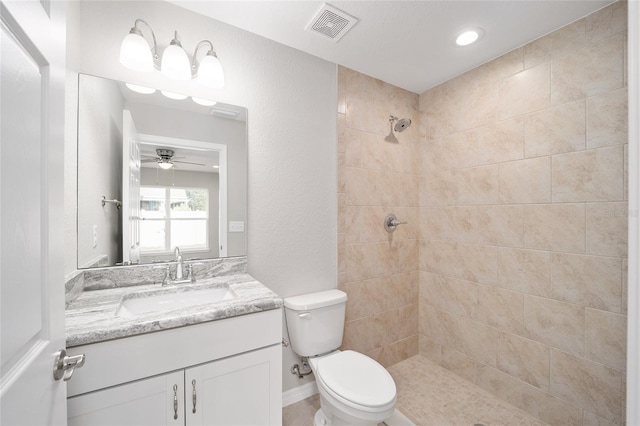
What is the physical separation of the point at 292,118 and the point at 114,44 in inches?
38.5

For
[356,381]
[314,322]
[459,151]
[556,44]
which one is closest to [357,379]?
[356,381]

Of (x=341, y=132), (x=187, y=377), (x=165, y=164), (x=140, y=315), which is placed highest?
(x=341, y=132)

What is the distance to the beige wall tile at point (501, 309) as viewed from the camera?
5.77 feet

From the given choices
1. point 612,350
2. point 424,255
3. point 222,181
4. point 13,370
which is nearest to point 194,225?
point 222,181

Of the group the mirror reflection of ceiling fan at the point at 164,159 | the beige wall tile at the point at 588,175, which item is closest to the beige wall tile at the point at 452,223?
the beige wall tile at the point at 588,175

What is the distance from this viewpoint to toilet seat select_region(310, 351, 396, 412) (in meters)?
1.24

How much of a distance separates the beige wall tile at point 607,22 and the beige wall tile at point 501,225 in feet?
3.26

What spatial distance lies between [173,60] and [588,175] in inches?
90.2

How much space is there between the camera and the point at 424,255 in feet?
7.80

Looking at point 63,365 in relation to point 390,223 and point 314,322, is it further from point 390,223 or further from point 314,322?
point 390,223

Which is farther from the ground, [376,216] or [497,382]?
[376,216]

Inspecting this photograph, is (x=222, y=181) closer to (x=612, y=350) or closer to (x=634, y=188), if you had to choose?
(x=634, y=188)

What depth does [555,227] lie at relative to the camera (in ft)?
5.25

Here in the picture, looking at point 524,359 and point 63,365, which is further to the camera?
point 524,359
